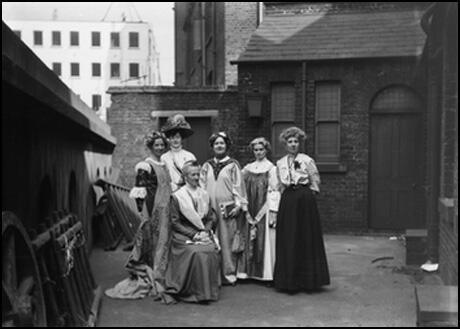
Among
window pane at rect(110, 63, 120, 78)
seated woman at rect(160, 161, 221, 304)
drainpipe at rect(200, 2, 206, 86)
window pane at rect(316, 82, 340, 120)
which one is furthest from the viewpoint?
window pane at rect(110, 63, 120, 78)

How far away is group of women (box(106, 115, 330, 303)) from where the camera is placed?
247 inches

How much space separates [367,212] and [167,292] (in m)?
7.21

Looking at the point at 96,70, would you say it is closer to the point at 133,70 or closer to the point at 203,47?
the point at 133,70

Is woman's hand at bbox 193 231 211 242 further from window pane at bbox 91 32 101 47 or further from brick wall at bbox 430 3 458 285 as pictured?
window pane at bbox 91 32 101 47

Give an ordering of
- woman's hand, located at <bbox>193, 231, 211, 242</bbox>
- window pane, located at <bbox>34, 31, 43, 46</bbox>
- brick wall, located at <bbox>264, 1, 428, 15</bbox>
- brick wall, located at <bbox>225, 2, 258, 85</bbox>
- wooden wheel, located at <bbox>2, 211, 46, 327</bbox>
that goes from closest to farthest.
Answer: wooden wheel, located at <bbox>2, 211, 46, 327</bbox>
woman's hand, located at <bbox>193, 231, 211, 242</bbox>
window pane, located at <bbox>34, 31, 43, 46</bbox>
brick wall, located at <bbox>264, 1, 428, 15</bbox>
brick wall, located at <bbox>225, 2, 258, 85</bbox>

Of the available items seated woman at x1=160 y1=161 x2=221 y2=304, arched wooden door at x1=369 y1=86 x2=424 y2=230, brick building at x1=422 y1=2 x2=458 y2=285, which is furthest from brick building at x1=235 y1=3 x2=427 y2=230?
seated woman at x1=160 y1=161 x2=221 y2=304

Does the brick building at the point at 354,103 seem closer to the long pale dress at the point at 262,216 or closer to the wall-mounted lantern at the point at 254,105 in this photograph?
the wall-mounted lantern at the point at 254,105

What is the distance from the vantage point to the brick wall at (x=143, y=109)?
45.4 feet

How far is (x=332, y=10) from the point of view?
13.2m

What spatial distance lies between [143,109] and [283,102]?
11.9 feet

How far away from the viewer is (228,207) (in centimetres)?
728

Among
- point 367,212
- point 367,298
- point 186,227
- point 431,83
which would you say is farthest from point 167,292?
point 367,212

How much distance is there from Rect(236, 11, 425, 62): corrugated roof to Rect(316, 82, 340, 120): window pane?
0.66 metres

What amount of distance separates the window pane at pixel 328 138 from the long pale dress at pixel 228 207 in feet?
18.7
